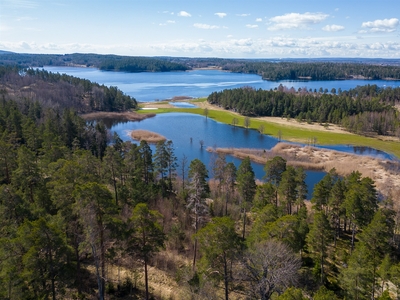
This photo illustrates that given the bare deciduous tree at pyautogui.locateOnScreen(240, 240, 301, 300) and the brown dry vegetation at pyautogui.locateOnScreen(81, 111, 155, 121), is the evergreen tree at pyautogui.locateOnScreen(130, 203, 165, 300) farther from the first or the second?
the brown dry vegetation at pyautogui.locateOnScreen(81, 111, 155, 121)

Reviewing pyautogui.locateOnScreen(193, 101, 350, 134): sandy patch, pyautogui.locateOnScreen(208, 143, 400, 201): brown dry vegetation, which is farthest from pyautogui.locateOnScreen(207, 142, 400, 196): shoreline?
pyautogui.locateOnScreen(193, 101, 350, 134): sandy patch

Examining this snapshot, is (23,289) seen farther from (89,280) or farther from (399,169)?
(399,169)

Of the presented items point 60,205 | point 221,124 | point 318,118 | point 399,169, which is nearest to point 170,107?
point 221,124

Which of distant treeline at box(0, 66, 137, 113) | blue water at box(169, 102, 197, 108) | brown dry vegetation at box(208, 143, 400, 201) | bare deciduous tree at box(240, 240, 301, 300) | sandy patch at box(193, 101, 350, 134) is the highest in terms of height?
distant treeline at box(0, 66, 137, 113)

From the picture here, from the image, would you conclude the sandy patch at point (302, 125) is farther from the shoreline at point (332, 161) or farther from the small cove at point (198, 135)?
the shoreline at point (332, 161)

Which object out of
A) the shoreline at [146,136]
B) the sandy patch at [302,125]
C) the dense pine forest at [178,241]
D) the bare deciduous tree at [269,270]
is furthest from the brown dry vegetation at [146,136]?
the bare deciduous tree at [269,270]
